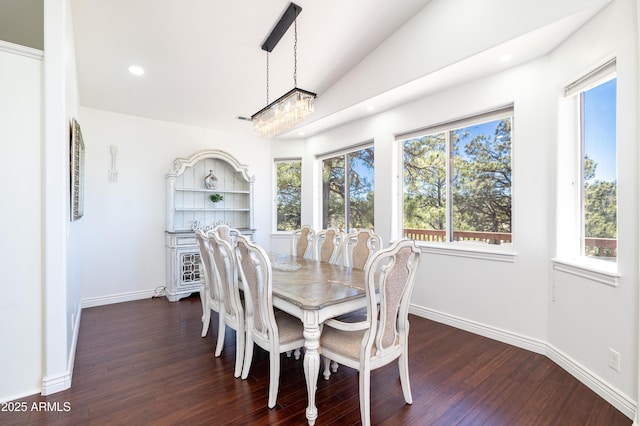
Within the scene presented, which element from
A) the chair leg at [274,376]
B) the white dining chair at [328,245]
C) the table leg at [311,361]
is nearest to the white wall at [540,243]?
the white dining chair at [328,245]

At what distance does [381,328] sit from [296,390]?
34.3 inches

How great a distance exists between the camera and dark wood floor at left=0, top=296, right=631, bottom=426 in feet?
5.95

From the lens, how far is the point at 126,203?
4.18 m

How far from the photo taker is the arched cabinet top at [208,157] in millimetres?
4312

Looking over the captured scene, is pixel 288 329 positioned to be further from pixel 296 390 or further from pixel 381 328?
pixel 381 328

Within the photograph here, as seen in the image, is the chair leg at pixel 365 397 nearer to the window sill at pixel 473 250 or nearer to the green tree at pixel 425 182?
the window sill at pixel 473 250

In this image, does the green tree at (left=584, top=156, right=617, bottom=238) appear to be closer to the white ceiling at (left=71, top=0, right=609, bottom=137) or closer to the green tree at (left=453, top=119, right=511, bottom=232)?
the green tree at (left=453, top=119, right=511, bottom=232)

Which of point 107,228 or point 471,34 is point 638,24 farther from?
point 107,228

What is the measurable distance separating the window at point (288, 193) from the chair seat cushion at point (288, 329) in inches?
132

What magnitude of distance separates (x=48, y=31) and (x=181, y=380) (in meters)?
2.58

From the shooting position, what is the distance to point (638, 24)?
1730 mm

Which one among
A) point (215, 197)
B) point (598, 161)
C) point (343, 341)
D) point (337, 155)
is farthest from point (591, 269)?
point (215, 197)

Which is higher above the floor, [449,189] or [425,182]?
[425,182]

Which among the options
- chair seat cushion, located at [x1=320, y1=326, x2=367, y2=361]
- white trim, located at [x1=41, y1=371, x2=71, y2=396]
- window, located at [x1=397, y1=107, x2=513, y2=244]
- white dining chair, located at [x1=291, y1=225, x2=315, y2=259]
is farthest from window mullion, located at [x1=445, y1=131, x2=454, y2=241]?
white trim, located at [x1=41, y1=371, x2=71, y2=396]
